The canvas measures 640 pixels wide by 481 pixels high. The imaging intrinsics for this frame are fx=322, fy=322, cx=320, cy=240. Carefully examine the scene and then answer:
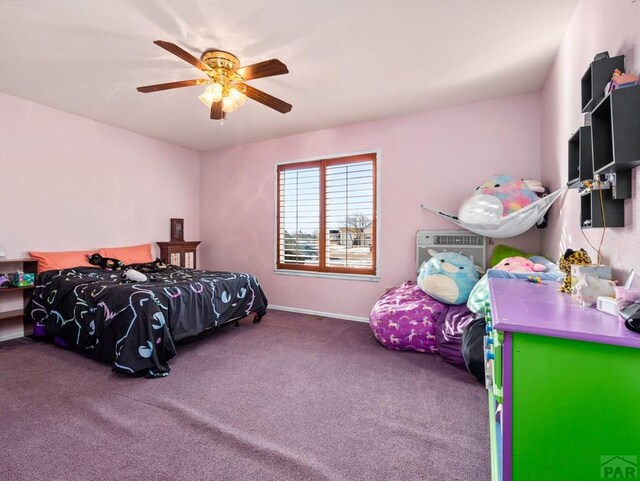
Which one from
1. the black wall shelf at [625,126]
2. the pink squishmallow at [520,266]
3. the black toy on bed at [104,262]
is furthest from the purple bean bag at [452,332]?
the black toy on bed at [104,262]

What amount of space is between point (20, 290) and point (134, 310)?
6.19 feet

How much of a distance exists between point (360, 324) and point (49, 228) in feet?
12.4

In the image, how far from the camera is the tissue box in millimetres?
3258

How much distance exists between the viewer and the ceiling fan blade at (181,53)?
2.00 metres

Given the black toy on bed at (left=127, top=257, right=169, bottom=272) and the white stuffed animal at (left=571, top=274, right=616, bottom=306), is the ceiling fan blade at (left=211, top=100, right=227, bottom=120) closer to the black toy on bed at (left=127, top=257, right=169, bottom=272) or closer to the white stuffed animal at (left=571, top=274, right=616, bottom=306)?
the black toy on bed at (left=127, top=257, right=169, bottom=272)

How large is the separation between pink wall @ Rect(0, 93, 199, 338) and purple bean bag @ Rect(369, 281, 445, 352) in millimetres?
3591

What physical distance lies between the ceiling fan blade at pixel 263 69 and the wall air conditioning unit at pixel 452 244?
236 centimetres

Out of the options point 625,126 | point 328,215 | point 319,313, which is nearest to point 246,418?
point 625,126

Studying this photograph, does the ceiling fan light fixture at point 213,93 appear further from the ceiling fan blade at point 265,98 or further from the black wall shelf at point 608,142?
the black wall shelf at point 608,142

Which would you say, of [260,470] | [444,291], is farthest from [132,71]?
[444,291]

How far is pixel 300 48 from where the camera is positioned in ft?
8.14

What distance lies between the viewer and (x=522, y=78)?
117 inches

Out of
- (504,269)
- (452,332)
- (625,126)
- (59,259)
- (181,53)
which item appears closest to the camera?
(625,126)

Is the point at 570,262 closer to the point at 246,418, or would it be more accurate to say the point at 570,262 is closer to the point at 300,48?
the point at 246,418
